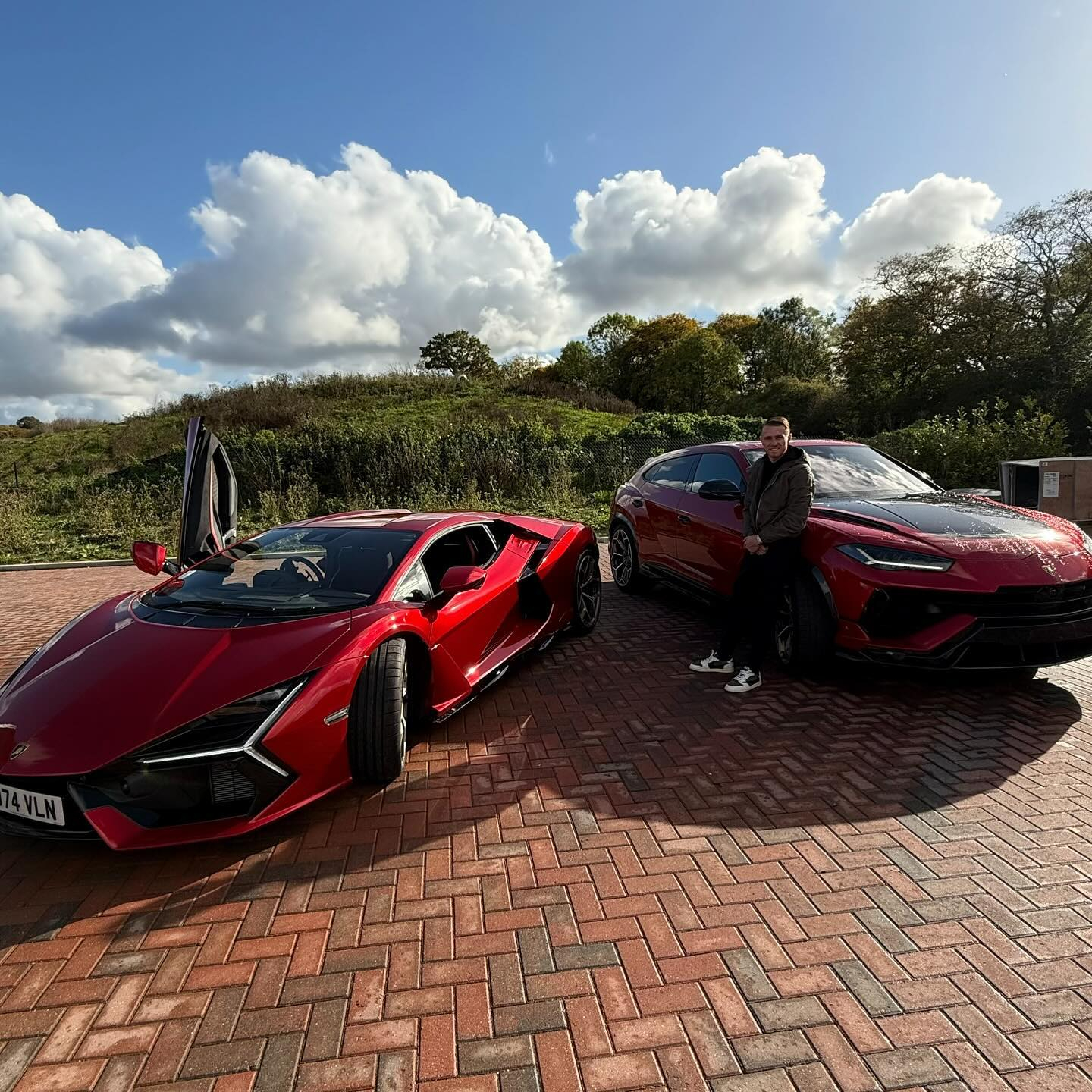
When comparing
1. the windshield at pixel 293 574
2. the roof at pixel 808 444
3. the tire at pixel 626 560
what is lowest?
the tire at pixel 626 560

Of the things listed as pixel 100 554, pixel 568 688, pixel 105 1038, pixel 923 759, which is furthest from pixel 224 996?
pixel 100 554

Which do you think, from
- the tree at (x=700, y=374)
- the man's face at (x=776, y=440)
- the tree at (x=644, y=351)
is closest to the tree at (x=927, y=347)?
the tree at (x=700, y=374)

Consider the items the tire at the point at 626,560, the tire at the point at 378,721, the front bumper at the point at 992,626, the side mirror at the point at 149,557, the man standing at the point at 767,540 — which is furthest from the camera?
the tire at the point at 626,560

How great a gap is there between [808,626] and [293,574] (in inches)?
124

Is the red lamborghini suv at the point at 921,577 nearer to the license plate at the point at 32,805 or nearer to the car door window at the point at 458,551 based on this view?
the car door window at the point at 458,551

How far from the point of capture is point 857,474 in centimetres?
528

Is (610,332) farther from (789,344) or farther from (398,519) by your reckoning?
(398,519)

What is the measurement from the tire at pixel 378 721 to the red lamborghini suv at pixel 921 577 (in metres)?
2.64

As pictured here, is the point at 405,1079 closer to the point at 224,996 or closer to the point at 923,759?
the point at 224,996

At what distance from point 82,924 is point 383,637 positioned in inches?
58.0

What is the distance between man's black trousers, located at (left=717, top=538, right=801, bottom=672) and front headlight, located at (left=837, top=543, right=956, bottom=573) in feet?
1.18

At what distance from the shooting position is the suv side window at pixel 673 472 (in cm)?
623

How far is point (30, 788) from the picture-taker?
245cm

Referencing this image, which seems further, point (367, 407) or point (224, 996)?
point (367, 407)
